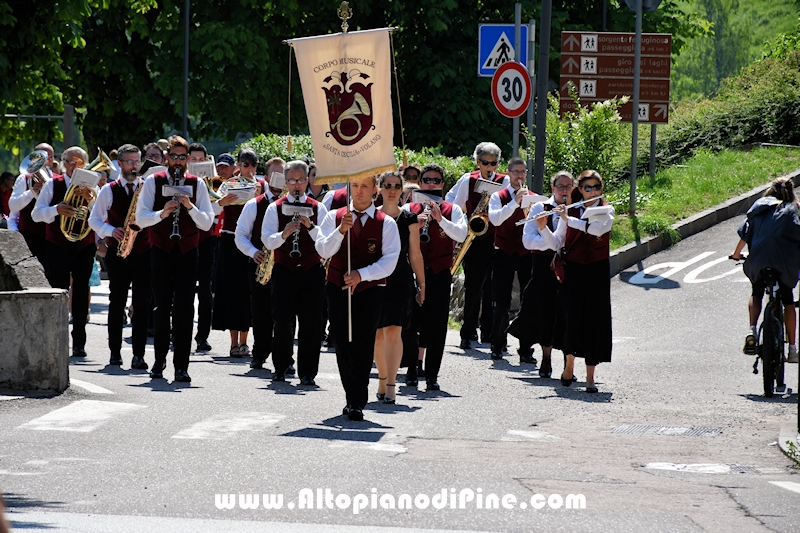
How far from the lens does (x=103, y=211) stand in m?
13.0

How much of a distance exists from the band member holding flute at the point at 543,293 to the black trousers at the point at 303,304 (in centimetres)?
200

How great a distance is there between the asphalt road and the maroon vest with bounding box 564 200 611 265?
114 centimetres

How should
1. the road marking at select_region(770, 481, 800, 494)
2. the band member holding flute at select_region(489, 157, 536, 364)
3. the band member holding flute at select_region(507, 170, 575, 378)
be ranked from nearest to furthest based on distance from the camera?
the road marking at select_region(770, 481, 800, 494)
the band member holding flute at select_region(507, 170, 575, 378)
the band member holding flute at select_region(489, 157, 536, 364)

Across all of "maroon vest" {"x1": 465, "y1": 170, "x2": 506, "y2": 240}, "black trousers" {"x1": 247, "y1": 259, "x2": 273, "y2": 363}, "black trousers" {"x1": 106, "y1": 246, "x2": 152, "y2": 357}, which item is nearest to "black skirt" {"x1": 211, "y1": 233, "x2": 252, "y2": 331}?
"black trousers" {"x1": 247, "y1": 259, "x2": 273, "y2": 363}

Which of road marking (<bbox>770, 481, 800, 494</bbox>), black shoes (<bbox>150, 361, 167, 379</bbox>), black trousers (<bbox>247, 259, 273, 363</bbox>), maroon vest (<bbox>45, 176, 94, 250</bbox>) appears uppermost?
maroon vest (<bbox>45, 176, 94, 250</bbox>)

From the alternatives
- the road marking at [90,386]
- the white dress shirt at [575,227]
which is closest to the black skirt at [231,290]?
the road marking at [90,386]

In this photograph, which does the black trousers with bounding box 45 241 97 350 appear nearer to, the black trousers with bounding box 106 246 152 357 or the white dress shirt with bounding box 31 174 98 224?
the white dress shirt with bounding box 31 174 98 224

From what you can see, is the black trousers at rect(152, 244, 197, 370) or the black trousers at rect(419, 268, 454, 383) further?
the black trousers at rect(419, 268, 454, 383)

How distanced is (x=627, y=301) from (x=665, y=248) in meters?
3.40

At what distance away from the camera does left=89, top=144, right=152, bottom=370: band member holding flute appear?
42.5 ft

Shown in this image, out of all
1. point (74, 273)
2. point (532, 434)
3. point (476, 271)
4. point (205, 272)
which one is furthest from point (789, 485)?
point (74, 273)

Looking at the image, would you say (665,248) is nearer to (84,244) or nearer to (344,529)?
(84,244)

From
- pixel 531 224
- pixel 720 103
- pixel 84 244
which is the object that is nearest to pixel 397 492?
pixel 531 224

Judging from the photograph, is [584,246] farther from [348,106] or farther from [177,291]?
[177,291]
